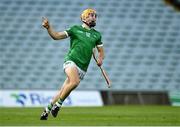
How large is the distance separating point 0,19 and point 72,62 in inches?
699

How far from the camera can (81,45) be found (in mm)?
12000

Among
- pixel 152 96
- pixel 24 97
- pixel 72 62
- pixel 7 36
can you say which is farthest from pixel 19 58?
pixel 72 62

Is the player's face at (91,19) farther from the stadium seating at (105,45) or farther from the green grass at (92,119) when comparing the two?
the stadium seating at (105,45)

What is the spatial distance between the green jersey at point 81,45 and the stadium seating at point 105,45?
14777 mm

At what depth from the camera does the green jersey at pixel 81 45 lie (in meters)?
12.0

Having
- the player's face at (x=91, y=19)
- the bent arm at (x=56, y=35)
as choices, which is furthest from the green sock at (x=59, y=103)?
the player's face at (x=91, y=19)

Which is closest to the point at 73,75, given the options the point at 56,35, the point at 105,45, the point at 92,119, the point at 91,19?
the point at 56,35

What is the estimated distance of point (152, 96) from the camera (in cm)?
2686

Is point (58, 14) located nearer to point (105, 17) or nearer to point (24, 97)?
point (105, 17)

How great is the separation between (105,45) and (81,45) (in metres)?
17.1

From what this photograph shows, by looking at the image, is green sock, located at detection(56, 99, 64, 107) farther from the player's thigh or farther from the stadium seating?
the stadium seating

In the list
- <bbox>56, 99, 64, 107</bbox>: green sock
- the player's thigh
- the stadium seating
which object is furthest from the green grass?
the stadium seating

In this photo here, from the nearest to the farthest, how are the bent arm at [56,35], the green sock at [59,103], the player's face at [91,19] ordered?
the bent arm at [56,35] < the green sock at [59,103] < the player's face at [91,19]

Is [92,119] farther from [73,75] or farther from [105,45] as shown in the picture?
[105,45]
